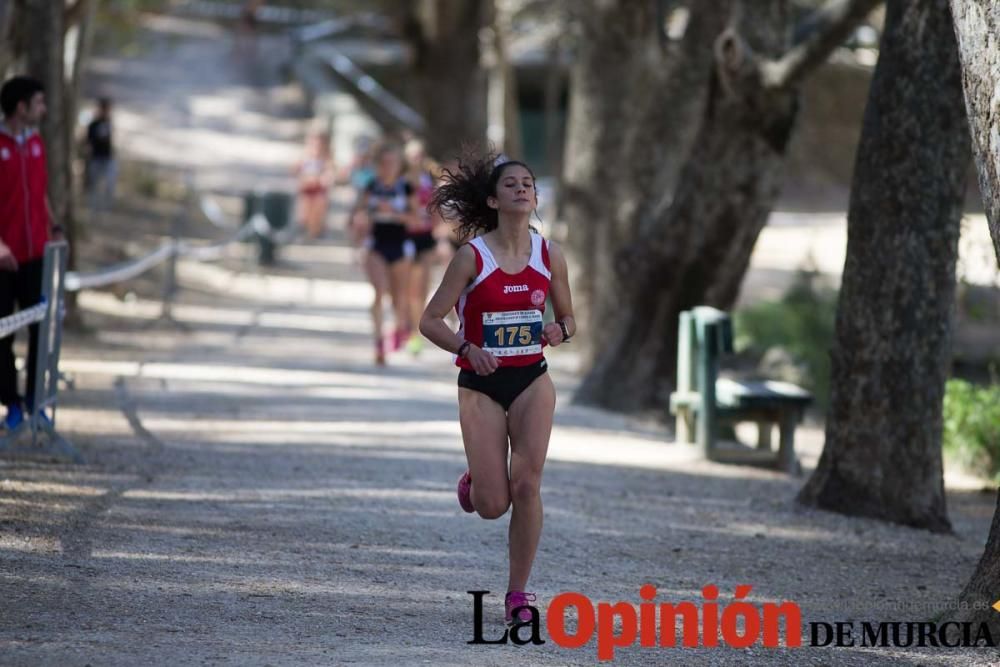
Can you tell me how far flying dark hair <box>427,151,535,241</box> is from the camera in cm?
708

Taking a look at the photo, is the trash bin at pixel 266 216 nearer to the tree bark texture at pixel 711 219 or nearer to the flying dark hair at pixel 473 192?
the tree bark texture at pixel 711 219

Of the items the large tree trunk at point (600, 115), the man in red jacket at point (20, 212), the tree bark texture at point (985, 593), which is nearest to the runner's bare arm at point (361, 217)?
the large tree trunk at point (600, 115)

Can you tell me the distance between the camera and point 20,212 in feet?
33.3

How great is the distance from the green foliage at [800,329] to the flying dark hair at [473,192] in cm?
1061

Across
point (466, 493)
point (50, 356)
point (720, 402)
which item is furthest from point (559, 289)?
point (720, 402)

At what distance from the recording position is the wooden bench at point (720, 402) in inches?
478

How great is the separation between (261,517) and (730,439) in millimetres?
5918

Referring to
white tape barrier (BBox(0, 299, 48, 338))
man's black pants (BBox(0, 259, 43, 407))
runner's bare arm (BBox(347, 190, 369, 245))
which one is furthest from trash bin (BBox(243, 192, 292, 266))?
white tape barrier (BBox(0, 299, 48, 338))

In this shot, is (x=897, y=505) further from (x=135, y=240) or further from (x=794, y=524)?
(x=135, y=240)

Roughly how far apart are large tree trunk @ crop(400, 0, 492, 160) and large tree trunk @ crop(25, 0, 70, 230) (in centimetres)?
1609

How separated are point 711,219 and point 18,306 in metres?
Result: 6.00

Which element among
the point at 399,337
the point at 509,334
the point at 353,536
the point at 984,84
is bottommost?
the point at 353,536

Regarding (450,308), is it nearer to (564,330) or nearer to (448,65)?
(564,330)

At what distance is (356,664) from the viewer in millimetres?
5973
